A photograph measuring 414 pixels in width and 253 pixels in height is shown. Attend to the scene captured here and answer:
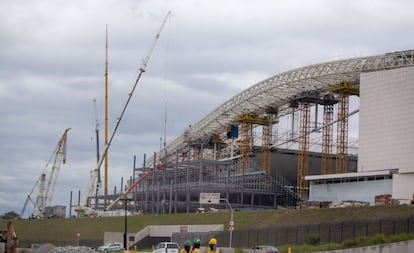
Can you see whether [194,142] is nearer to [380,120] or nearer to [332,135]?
[332,135]

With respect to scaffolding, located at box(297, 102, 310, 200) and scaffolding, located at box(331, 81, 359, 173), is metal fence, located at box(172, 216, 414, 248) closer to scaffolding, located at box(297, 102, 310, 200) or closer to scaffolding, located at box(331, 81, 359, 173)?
scaffolding, located at box(331, 81, 359, 173)

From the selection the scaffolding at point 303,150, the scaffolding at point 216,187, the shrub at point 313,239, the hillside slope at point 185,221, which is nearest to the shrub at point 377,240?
the shrub at point 313,239

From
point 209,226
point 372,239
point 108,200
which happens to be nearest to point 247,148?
point 108,200

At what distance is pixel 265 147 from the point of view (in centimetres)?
14450

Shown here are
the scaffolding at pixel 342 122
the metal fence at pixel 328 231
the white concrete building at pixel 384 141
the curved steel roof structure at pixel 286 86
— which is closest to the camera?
the metal fence at pixel 328 231

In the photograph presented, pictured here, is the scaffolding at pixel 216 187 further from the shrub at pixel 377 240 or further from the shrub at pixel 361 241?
the shrub at pixel 377 240

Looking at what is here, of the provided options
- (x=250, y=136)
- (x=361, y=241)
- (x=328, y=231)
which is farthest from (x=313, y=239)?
(x=250, y=136)

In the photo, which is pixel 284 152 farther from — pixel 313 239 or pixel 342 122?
pixel 313 239

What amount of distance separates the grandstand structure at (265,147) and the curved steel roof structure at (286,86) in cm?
15

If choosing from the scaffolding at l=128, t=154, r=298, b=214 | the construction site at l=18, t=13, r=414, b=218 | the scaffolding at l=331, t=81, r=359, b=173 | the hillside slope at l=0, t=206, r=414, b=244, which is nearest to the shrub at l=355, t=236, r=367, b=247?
the hillside slope at l=0, t=206, r=414, b=244

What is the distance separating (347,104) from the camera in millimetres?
125000

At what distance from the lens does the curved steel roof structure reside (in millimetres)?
111387

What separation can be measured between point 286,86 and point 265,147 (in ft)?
60.6

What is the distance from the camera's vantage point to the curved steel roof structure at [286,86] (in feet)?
365
